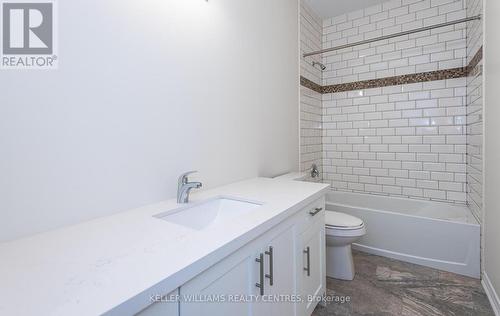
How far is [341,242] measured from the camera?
1.96 m

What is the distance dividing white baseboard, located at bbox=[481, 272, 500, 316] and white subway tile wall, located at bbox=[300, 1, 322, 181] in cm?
169

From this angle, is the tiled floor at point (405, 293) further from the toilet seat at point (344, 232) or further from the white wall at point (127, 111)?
the white wall at point (127, 111)

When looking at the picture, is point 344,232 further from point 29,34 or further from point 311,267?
point 29,34

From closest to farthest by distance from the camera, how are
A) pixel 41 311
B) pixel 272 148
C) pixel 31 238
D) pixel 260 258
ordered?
pixel 41 311 < pixel 31 238 < pixel 260 258 < pixel 272 148

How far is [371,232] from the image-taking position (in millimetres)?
2463

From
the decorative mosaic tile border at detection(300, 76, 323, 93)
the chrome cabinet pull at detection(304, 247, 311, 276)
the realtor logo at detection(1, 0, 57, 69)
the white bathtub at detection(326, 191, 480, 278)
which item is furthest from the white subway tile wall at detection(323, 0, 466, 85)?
the realtor logo at detection(1, 0, 57, 69)

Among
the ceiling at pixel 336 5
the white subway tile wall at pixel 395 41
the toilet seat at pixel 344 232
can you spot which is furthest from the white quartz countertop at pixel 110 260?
the ceiling at pixel 336 5

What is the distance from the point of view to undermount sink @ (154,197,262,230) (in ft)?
3.90

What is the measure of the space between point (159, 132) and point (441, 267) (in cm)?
252

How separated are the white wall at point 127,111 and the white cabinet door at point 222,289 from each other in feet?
1.99

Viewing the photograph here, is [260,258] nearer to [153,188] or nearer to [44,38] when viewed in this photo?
[153,188]

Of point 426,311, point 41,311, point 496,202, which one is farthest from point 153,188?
point 496,202

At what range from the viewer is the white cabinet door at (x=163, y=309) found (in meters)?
0.56

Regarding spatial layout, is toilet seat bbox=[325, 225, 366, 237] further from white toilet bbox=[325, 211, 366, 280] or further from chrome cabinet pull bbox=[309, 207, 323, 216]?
chrome cabinet pull bbox=[309, 207, 323, 216]
